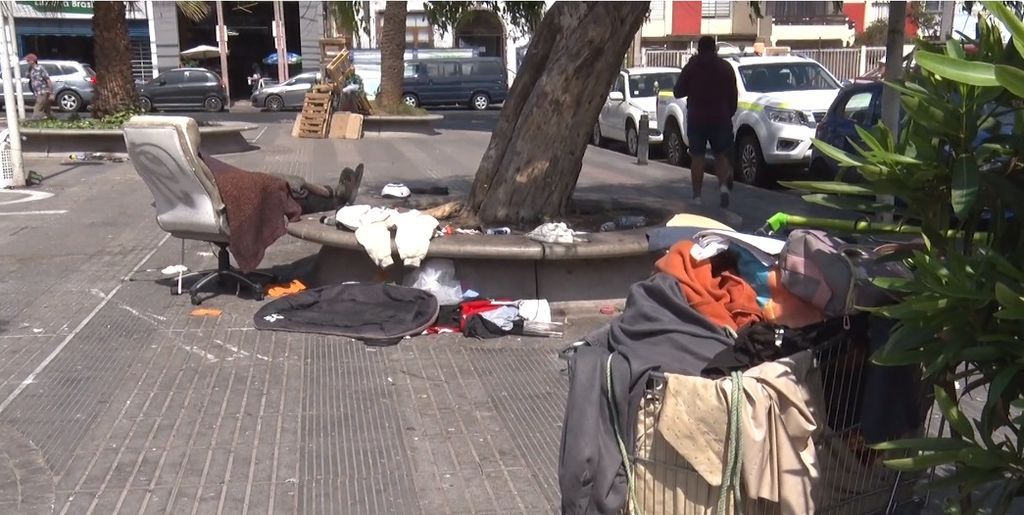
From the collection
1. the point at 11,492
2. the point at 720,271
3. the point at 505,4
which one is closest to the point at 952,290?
the point at 720,271

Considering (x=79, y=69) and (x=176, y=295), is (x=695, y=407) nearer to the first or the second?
(x=176, y=295)

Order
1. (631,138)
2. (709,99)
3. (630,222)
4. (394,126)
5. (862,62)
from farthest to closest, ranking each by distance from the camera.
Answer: (862,62), (394,126), (631,138), (709,99), (630,222)

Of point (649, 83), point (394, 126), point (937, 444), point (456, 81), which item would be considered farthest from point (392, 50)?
point (937, 444)

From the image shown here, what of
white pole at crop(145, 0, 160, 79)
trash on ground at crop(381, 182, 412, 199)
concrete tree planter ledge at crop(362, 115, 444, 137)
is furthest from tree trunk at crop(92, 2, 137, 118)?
white pole at crop(145, 0, 160, 79)

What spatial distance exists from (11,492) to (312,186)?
4.02m

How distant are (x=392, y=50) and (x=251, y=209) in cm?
1864

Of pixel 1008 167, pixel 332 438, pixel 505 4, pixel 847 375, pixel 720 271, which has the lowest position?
pixel 332 438

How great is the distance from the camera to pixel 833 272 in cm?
325

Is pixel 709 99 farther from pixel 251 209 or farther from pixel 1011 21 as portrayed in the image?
pixel 1011 21

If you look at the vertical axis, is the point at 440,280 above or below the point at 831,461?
below

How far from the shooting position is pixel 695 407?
301 centimetres

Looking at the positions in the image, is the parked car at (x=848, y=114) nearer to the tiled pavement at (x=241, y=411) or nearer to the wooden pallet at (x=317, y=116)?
the tiled pavement at (x=241, y=411)

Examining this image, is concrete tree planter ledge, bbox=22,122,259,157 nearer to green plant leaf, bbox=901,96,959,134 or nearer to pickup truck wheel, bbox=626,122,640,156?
pickup truck wheel, bbox=626,122,640,156

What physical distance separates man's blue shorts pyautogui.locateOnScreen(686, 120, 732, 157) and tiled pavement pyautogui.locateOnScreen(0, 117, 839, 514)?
4.44 metres
